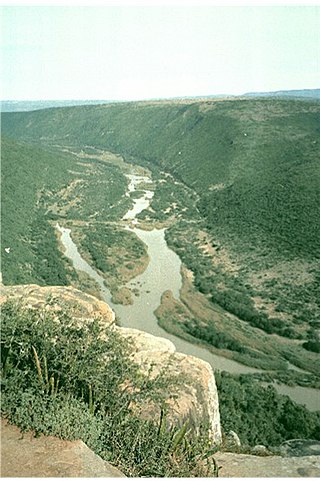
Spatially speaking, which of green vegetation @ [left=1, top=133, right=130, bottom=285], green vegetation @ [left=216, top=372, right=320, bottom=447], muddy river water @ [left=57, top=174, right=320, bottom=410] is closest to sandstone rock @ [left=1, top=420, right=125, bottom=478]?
green vegetation @ [left=216, top=372, right=320, bottom=447]

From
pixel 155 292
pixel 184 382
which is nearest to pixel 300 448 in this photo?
pixel 184 382

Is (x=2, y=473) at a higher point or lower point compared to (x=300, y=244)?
lower

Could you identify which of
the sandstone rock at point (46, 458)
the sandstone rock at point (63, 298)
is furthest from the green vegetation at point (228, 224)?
the sandstone rock at point (46, 458)

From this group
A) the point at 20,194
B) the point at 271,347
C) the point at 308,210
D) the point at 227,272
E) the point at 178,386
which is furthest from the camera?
the point at 20,194

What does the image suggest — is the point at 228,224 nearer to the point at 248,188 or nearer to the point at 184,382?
the point at 248,188

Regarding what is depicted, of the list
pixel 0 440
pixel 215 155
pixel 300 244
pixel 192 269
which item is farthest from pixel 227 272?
pixel 215 155

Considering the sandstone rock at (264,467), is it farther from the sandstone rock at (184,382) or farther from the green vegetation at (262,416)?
the green vegetation at (262,416)

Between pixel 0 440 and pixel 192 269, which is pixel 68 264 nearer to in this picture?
pixel 192 269
